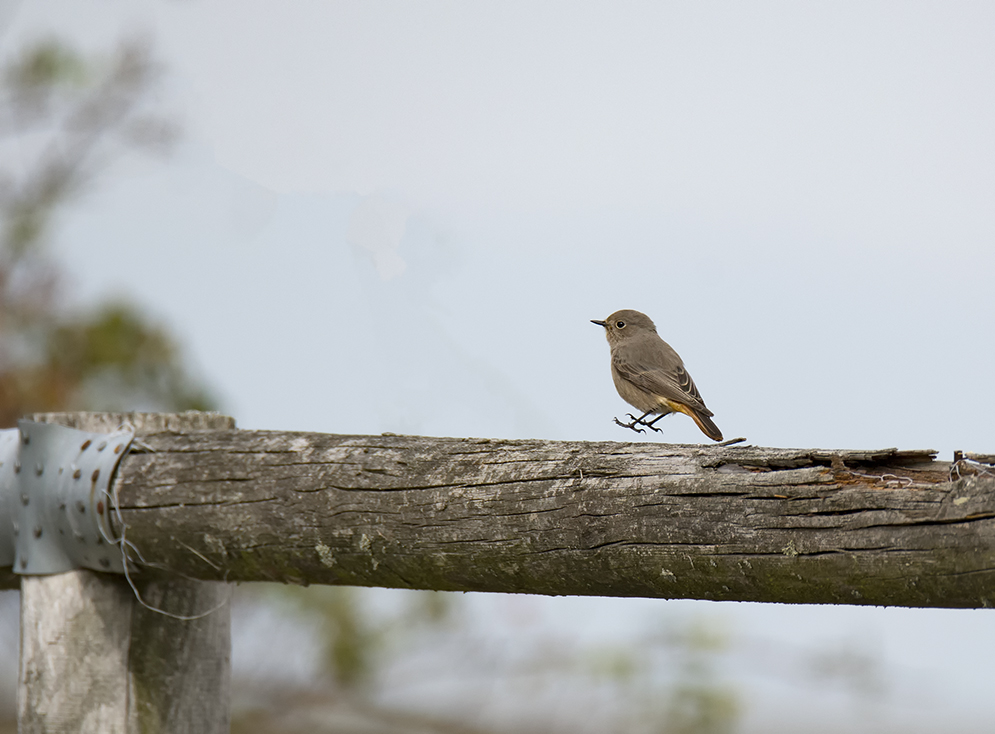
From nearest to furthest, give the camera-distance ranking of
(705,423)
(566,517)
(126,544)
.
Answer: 1. (566,517)
2. (126,544)
3. (705,423)

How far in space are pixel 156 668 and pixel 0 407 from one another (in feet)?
14.9

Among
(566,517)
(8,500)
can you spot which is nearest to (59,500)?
(8,500)

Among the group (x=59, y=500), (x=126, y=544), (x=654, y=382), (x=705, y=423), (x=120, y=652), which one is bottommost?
(x=120, y=652)

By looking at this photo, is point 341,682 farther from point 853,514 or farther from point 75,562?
point 853,514

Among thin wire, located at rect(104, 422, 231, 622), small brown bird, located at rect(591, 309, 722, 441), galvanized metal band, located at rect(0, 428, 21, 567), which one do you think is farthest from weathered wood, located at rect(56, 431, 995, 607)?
small brown bird, located at rect(591, 309, 722, 441)

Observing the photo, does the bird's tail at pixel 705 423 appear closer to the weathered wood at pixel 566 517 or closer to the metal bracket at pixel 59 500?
the weathered wood at pixel 566 517

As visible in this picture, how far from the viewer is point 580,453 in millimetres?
2145

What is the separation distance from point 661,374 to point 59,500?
2.34 m

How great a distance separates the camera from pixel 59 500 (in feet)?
8.80

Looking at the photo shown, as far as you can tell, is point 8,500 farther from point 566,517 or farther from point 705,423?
point 705,423

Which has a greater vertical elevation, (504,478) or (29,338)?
(29,338)

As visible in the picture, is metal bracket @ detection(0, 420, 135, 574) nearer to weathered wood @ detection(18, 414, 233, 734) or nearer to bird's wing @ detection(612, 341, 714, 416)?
weathered wood @ detection(18, 414, 233, 734)

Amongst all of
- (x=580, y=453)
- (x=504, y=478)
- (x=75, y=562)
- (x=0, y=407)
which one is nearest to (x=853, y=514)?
(x=580, y=453)

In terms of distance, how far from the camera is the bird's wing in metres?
3.87
